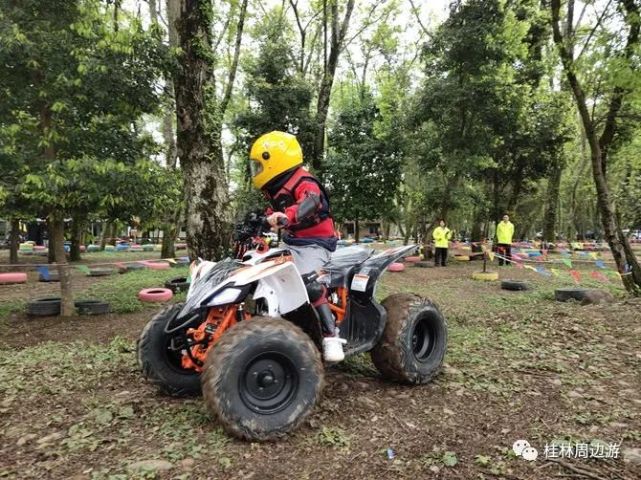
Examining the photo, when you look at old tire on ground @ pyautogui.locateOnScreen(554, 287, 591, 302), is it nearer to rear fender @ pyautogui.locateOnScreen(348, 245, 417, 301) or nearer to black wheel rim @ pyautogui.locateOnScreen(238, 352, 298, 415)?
rear fender @ pyautogui.locateOnScreen(348, 245, 417, 301)

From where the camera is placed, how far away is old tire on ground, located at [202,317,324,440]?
307 centimetres

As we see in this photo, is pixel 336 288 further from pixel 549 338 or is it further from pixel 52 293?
pixel 52 293

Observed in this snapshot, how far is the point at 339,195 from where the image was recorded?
18.0 metres

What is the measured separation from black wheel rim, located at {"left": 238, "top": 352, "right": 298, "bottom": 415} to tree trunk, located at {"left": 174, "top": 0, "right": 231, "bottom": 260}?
4.03m

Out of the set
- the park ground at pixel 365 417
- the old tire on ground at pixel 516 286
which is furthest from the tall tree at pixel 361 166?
the park ground at pixel 365 417

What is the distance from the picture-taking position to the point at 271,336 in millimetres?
3246

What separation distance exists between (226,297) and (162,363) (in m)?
1.01

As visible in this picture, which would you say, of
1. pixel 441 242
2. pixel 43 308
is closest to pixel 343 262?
pixel 43 308

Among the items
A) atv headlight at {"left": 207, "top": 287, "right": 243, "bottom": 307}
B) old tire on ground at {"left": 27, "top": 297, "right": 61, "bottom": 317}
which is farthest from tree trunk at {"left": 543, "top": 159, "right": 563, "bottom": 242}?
atv headlight at {"left": 207, "top": 287, "right": 243, "bottom": 307}

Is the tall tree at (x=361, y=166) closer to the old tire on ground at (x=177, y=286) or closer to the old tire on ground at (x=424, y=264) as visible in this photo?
the old tire on ground at (x=424, y=264)

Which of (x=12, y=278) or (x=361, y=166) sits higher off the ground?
(x=361, y=166)

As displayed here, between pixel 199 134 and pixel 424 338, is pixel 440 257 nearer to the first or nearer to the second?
pixel 199 134

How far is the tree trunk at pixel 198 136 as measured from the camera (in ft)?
23.5

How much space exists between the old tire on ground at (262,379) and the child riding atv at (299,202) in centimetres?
49
